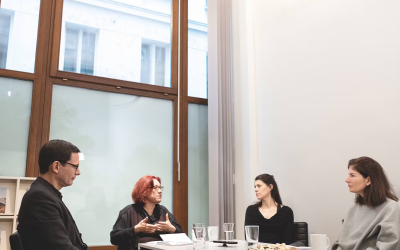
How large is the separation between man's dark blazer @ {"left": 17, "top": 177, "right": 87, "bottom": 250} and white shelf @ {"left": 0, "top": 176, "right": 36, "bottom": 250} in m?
1.73

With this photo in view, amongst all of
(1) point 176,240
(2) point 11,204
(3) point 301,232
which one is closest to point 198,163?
(3) point 301,232

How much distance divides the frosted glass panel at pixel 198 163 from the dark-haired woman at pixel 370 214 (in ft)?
7.46

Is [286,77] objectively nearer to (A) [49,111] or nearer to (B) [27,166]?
(A) [49,111]

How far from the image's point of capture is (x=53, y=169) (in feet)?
6.81

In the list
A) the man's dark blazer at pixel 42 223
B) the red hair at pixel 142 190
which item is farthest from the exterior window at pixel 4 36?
the man's dark blazer at pixel 42 223

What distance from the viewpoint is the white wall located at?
3190mm

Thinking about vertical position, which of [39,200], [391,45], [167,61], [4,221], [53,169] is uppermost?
[167,61]

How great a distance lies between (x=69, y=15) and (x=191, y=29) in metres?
1.58

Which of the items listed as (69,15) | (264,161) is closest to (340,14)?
(264,161)

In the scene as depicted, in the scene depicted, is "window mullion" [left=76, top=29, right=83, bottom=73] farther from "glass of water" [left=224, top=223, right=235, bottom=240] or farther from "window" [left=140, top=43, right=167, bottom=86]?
"glass of water" [left=224, top=223, right=235, bottom=240]

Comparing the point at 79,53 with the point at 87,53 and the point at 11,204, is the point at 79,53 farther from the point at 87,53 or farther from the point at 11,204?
the point at 11,204

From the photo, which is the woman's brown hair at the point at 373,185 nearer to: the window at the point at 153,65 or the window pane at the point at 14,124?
the window at the point at 153,65

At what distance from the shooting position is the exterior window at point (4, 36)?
386cm

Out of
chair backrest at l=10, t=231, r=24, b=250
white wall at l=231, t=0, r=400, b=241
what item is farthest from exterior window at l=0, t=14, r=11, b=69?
chair backrest at l=10, t=231, r=24, b=250
